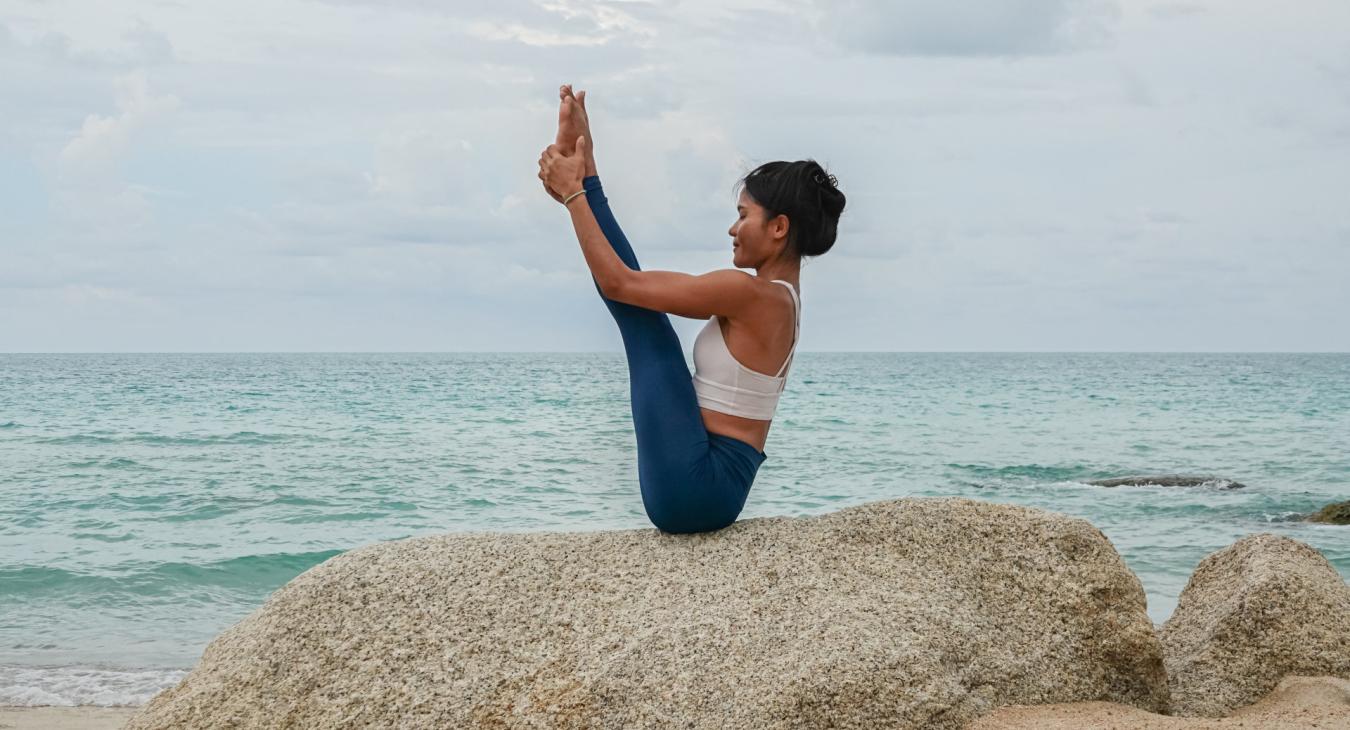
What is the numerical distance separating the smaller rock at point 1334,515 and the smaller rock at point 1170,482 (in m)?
2.68

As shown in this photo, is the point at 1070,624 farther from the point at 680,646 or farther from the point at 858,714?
the point at 680,646

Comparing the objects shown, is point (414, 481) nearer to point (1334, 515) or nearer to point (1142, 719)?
point (1334, 515)

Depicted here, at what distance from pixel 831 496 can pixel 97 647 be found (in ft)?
30.8

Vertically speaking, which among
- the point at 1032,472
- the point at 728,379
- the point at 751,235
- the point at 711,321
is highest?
the point at 751,235

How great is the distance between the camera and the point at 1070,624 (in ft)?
14.3

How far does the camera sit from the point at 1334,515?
13703mm

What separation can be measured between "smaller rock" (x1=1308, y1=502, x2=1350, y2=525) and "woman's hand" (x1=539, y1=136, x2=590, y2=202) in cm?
1280

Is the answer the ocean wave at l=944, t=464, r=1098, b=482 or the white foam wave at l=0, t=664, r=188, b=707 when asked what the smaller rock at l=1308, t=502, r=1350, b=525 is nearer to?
the ocean wave at l=944, t=464, r=1098, b=482

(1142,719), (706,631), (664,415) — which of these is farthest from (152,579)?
(1142,719)

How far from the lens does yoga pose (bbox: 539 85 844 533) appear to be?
14.1ft

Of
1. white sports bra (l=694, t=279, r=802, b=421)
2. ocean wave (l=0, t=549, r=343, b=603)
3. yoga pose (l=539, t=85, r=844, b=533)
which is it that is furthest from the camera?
ocean wave (l=0, t=549, r=343, b=603)

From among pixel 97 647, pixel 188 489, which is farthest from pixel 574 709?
pixel 188 489

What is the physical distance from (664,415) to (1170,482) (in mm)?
14938

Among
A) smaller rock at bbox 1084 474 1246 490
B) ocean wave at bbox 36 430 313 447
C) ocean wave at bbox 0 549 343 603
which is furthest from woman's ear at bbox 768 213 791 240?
ocean wave at bbox 36 430 313 447
